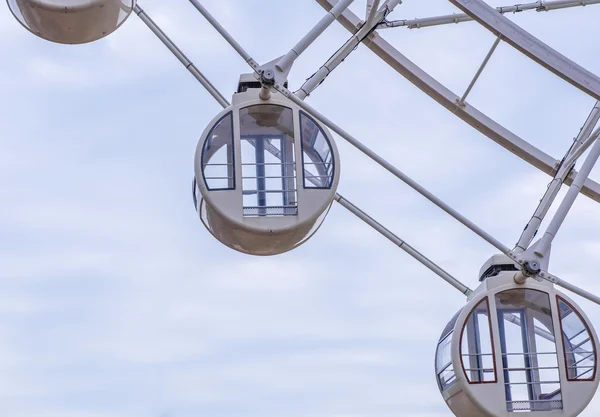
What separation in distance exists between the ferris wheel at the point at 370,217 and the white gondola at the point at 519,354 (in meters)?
0.01

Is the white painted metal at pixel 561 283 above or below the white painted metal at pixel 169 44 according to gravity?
below

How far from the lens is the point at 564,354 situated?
55.6 feet

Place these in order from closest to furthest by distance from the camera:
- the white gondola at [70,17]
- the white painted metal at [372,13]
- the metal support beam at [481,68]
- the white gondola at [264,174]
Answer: the white gondola at [70,17]
the white gondola at [264,174]
the white painted metal at [372,13]
the metal support beam at [481,68]

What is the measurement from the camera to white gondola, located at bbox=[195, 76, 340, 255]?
15.6 meters

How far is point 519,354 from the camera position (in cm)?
1708

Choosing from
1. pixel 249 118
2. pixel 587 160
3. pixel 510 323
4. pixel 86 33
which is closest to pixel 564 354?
pixel 510 323

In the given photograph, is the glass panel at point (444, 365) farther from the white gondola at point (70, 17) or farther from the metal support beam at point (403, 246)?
the white gondola at point (70, 17)

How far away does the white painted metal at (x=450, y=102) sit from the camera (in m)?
19.8

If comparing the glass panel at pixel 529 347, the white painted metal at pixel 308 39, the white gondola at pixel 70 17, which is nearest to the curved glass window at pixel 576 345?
the glass panel at pixel 529 347

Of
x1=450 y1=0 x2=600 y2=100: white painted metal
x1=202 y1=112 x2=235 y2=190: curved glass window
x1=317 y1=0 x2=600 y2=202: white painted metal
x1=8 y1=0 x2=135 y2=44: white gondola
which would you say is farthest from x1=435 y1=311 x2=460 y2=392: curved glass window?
x1=8 y1=0 x2=135 y2=44: white gondola

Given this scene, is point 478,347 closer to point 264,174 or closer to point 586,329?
point 586,329

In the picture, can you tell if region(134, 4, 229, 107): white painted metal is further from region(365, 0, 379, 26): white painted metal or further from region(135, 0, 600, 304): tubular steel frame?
region(365, 0, 379, 26): white painted metal

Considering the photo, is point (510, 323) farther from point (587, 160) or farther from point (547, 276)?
point (587, 160)

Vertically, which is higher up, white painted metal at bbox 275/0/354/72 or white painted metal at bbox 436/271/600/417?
white painted metal at bbox 275/0/354/72
